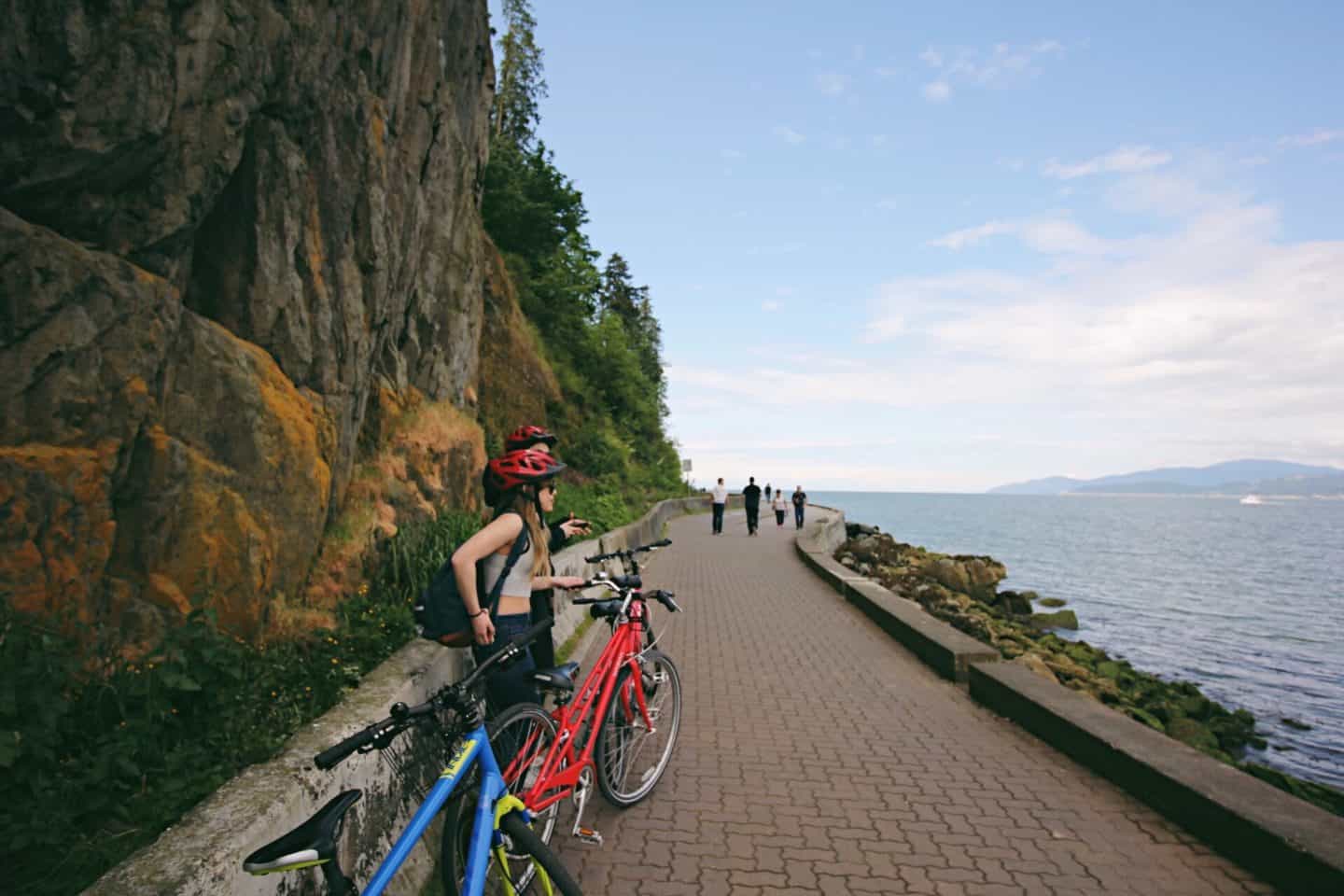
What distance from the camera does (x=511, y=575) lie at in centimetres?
405

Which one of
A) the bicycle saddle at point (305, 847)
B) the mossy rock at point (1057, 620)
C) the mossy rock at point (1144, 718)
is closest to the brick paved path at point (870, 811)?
the bicycle saddle at point (305, 847)

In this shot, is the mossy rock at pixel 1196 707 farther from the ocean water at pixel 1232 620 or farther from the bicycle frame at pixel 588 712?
the bicycle frame at pixel 588 712

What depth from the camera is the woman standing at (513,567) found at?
3754 mm

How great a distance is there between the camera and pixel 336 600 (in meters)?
6.30

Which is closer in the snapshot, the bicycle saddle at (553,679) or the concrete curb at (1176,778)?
the bicycle saddle at (553,679)

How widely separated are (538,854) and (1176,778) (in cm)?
408

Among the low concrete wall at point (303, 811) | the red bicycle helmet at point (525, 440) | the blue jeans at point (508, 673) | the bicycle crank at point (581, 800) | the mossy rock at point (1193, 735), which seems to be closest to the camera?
the low concrete wall at point (303, 811)

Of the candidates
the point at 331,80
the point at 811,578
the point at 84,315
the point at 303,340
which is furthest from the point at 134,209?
the point at 811,578

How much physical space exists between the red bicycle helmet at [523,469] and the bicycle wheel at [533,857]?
5.54 feet

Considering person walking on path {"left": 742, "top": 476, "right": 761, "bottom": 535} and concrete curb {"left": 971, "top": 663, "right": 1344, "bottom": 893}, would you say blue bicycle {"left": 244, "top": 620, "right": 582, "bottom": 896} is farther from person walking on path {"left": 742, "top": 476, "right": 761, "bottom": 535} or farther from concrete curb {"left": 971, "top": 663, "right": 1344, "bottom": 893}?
person walking on path {"left": 742, "top": 476, "right": 761, "bottom": 535}

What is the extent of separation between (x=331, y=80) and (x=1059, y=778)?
800 centimetres

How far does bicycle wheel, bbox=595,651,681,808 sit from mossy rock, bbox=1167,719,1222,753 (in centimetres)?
832

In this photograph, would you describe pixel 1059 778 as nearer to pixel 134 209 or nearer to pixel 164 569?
pixel 164 569

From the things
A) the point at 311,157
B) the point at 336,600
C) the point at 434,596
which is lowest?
the point at 336,600
